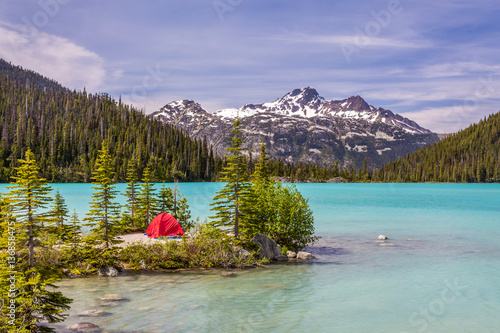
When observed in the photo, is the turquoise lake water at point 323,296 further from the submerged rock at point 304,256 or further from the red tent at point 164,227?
the red tent at point 164,227

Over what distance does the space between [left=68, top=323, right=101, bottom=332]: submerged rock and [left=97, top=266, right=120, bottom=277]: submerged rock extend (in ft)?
27.6

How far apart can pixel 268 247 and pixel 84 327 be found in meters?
16.0

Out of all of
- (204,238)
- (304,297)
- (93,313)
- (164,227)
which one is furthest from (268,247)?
(93,313)

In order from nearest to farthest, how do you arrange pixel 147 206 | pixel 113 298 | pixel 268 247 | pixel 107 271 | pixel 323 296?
pixel 113 298
pixel 323 296
pixel 107 271
pixel 268 247
pixel 147 206

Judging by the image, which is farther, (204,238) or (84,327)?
(204,238)

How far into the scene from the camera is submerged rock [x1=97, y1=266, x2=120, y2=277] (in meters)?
23.2

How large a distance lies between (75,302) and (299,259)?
17059mm

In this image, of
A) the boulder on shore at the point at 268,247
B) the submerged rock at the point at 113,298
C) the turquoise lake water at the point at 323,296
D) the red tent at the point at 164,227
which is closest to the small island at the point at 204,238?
the boulder on shore at the point at 268,247

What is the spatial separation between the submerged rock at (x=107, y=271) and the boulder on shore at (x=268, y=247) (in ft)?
33.1

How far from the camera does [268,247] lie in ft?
93.4

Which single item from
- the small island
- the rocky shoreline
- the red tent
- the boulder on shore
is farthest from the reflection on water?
the red tent

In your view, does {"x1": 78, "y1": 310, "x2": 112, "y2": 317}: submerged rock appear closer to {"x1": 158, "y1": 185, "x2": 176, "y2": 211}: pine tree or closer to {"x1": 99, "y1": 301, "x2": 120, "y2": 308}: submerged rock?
{"x1": 99, "y1": 301, "x2": 120, "y2": 308}: submerged rock

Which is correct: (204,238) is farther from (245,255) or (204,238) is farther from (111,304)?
(111,304)

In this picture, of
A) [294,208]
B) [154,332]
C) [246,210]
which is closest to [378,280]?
[294,208]
